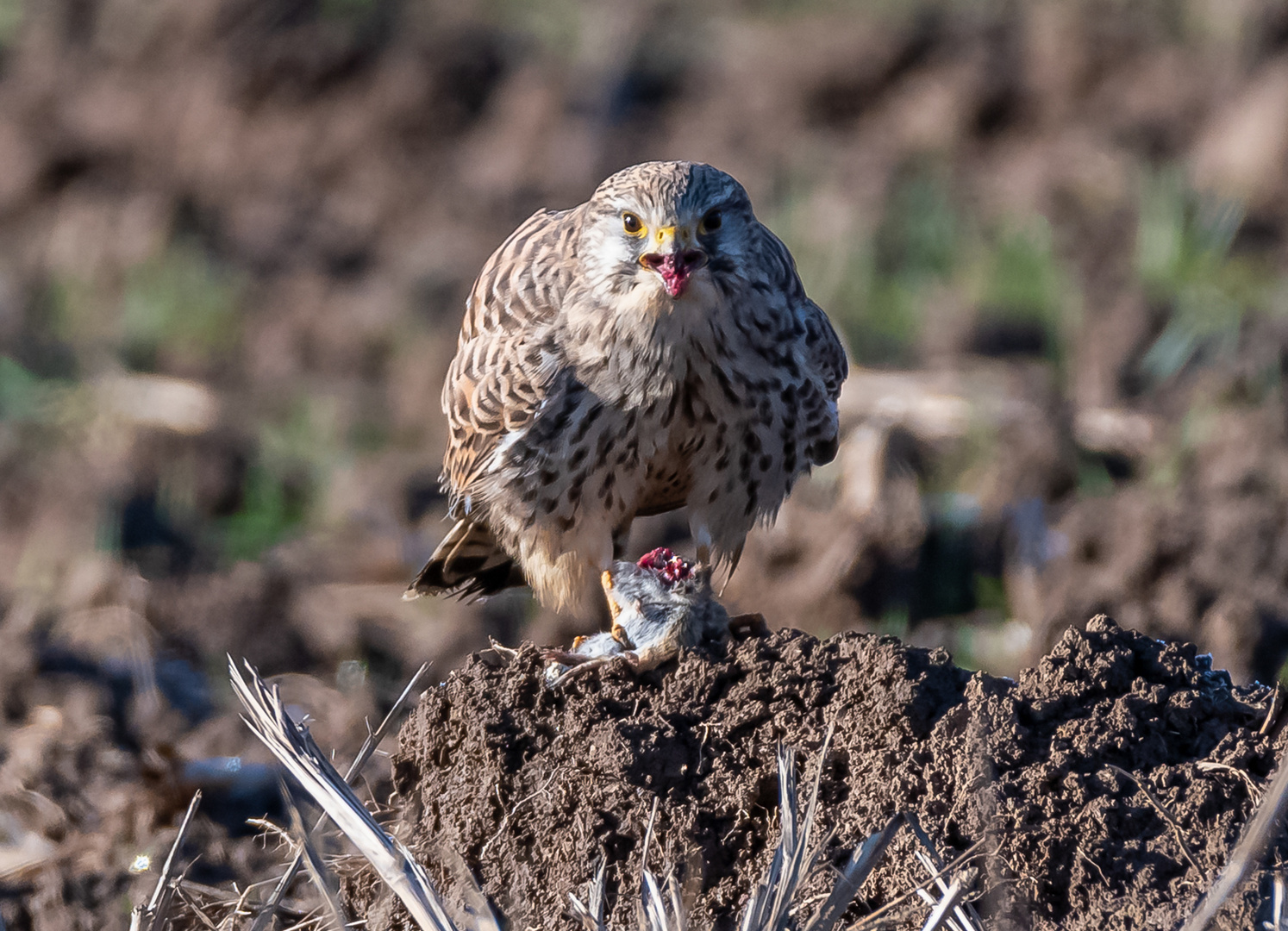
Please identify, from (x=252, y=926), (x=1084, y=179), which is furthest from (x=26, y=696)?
(x=1084, y=179)

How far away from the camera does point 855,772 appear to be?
303 centimetres

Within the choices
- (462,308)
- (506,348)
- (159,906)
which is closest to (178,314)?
(462,308)

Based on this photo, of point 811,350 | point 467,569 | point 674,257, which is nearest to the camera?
point 674,257

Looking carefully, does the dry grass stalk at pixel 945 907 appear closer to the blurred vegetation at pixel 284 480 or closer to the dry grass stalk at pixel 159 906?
the dry grass stalk at pixel 159 906

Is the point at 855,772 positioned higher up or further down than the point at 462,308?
further down

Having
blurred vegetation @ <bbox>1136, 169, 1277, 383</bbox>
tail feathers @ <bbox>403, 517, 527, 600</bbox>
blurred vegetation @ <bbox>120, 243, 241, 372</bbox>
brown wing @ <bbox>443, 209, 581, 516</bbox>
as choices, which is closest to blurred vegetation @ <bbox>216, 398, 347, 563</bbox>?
blurred vegetation @ <bbox>120, 243, 241, 372</bbox>

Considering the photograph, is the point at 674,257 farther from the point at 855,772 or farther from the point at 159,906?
the point at 159,906

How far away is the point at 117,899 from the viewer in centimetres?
381

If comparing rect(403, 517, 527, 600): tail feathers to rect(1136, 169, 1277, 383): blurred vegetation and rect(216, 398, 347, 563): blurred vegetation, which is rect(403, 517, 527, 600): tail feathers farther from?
rect(1136, 169, 1277, 383): blurred vegetation

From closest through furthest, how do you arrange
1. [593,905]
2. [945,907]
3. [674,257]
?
[945,907], [593,905], [674,257]

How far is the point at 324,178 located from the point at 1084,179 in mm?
4439

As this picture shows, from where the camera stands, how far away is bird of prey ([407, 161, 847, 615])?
4.02 meters

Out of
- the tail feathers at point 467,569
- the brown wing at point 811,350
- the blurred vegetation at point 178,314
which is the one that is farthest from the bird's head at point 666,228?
the blurred vegetation at point 178,314

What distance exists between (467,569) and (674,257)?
140 centimetres
